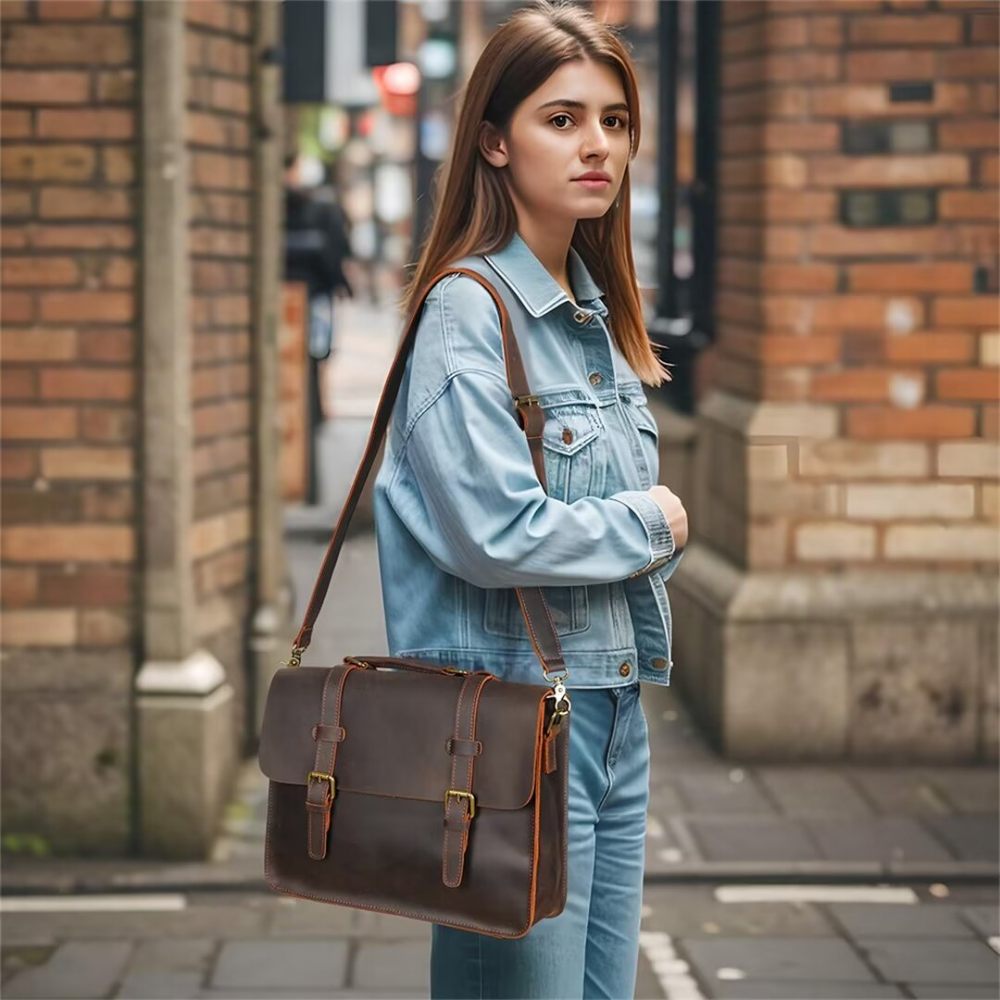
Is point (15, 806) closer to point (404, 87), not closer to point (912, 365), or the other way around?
point (912, 365)

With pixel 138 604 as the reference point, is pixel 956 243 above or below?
above

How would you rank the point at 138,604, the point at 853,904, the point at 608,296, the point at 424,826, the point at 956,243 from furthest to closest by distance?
the point at 956,243 → the point at 138,604 → the point at 853,904 → the point at 608,296 → the point at 424,826

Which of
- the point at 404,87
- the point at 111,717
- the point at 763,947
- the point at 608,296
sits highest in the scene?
the point at 404,87

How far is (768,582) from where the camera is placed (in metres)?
6.84

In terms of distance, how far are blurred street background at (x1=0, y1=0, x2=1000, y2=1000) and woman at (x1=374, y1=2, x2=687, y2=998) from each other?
5.12 ft

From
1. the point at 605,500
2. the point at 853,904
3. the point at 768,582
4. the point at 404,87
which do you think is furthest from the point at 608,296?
the point at 404,87

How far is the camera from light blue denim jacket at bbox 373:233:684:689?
2.53 meters

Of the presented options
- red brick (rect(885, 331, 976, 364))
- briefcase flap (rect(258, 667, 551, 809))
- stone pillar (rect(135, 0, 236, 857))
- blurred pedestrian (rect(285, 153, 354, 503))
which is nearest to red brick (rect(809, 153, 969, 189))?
red brick (rect(885, 331, 976, 364))

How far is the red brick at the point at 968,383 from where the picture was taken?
6.80 metres

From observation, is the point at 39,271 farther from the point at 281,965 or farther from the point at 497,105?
the point at 497,105

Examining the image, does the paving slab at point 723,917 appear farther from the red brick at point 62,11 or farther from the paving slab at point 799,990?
the red brick at point 62,11

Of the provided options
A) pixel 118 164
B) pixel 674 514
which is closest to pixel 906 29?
pixel 118 164

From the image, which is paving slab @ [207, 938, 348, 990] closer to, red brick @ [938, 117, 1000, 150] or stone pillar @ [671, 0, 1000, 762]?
stone pillar @ [671, 0, 1000, 762]

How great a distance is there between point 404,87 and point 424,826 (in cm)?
1781
